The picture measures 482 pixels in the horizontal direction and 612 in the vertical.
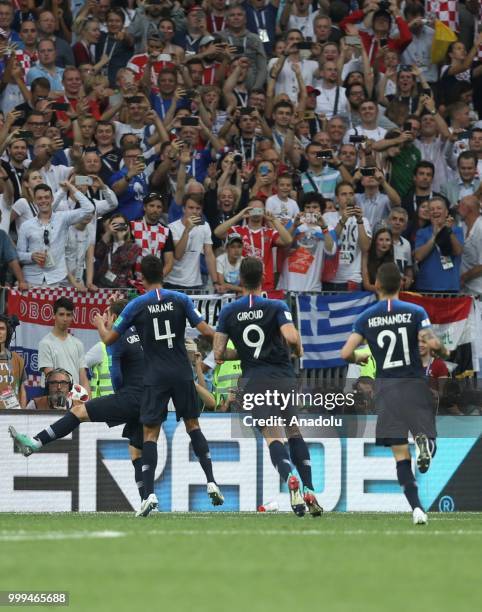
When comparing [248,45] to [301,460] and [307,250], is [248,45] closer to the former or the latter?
[307,250]

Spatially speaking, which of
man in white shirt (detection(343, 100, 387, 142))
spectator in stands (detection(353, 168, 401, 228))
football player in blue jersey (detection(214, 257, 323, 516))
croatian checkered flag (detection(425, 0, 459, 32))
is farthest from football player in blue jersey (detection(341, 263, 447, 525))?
croatian checkered flag (detection(425, 0, 459, 32))

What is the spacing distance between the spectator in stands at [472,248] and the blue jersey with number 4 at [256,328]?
673 centimetres

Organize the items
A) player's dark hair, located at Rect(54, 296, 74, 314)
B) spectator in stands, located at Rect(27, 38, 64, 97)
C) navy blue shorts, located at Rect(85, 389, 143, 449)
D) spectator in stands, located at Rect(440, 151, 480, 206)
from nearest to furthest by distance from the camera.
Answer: navy blue shorts, located at Rect(85, 389, 143, 449)
player's dark hair, located at Rect(54, 296, 74, 314)
spectator in stands, located at Rect(27, 38, 64, 97)
spectator in stands, located at Rect(440, 151, 480, 206)

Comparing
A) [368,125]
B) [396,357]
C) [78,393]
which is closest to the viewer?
[396,357]

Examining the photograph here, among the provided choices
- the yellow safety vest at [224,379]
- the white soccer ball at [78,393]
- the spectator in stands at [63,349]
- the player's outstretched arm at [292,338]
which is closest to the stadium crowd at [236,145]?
the spectator in stands at [63,349]

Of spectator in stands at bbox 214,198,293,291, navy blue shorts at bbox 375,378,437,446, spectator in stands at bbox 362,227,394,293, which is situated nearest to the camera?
navy blue shorts at bbox 375,378,437,446

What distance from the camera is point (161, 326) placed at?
13008 mm

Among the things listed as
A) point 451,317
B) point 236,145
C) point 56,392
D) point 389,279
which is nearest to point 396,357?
point 389,279

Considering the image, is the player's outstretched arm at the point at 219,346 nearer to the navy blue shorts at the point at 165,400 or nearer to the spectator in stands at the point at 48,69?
the navy blue shorts at the point at 165,400

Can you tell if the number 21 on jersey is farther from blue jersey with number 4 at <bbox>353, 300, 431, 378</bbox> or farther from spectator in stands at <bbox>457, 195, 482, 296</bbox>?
spectator in stands at <bbox>457, 195, 482, 296</bbox>

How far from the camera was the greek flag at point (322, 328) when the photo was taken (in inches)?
694

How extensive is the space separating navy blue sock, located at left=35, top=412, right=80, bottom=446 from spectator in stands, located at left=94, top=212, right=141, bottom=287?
4.00 meters

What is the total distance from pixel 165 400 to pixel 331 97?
30.3 ft

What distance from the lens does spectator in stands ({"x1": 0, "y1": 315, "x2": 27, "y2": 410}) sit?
15703 mm
